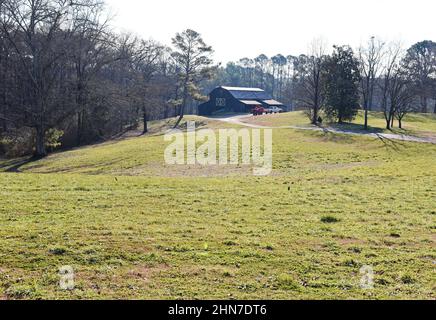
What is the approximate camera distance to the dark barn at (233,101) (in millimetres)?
69500

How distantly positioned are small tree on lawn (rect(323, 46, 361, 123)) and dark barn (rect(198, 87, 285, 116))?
86.3 feet

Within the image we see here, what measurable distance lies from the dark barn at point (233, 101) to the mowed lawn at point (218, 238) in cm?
5404

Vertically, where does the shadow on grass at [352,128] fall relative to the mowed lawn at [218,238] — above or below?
above

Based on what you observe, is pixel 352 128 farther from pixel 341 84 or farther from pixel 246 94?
pixel 246 94

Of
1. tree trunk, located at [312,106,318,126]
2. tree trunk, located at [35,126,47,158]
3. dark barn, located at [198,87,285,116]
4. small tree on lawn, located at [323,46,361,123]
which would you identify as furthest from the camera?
dark barn, located at [198,87,285,116]

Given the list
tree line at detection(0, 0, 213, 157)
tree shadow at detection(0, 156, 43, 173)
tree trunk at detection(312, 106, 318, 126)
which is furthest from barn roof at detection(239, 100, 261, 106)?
tree shadow at detection(0, 156, 43, 173)

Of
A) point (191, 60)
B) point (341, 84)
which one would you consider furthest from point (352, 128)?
point (191, 60)

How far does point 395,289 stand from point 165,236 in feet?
14.0

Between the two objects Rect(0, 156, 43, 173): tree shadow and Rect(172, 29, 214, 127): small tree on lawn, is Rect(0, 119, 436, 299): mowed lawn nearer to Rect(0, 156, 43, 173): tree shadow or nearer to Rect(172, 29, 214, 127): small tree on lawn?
Rect(0, 156, 43, 173): tree shadow

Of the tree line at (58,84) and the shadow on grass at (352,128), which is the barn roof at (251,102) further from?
the shadow on grass at (352,128)

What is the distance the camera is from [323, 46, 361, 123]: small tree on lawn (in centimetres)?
4159

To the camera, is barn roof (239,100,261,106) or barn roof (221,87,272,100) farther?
barn roof (221,87,272,100)

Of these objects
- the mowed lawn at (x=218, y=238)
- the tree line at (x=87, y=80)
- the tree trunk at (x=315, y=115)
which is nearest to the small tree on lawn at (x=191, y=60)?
the tree line at (x=87, y=80)
